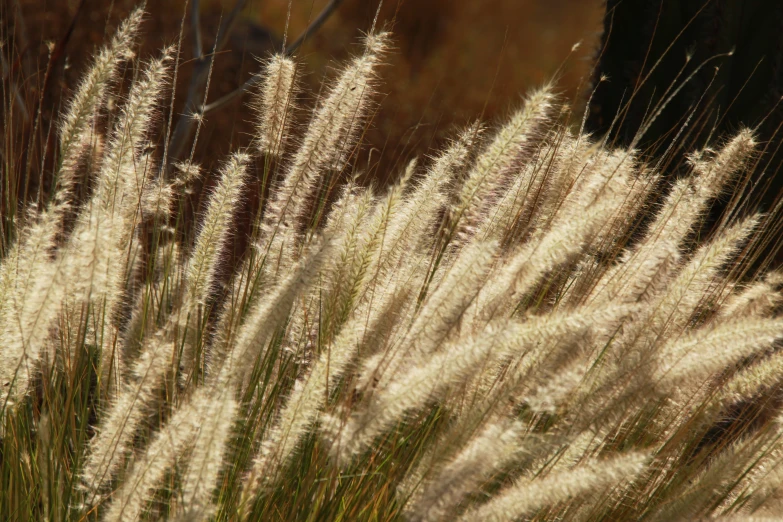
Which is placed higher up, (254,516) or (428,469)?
(428,469)

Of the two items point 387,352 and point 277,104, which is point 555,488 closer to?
point 387,352

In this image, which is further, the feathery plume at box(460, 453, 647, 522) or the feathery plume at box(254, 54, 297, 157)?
the feathery plume at box(254, 54, 297, 157)

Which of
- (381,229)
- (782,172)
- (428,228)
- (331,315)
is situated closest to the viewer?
(381,229)

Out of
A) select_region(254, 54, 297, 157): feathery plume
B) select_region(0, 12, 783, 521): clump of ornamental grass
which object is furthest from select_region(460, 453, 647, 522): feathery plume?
select_region(254, 54, 297, 157): feathery plume

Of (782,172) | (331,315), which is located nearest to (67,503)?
(331,315)

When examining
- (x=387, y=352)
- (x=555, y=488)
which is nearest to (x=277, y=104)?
(x=387, y=352)

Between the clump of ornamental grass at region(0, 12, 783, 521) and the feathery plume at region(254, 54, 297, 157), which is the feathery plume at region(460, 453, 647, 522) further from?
the feathery plume at region(254, 54, 297, 157)

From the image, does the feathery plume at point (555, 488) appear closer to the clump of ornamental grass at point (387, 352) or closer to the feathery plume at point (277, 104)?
the clump of ornamental grass at point (387, 352)

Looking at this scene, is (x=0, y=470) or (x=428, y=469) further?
(x=0, y=470)

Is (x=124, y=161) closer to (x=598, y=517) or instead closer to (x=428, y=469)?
(x=428, y=469)
